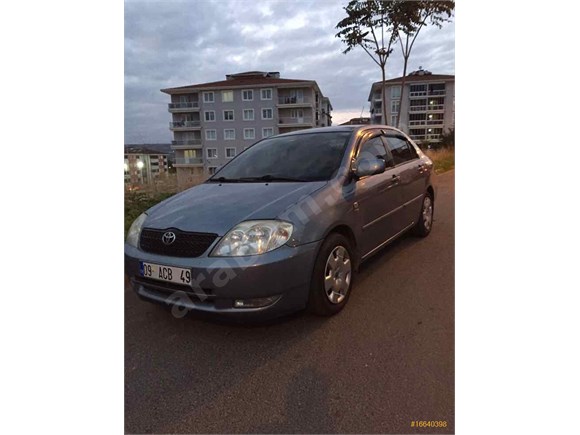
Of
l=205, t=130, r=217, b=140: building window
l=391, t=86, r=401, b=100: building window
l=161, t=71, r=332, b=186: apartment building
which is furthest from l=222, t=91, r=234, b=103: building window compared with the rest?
l=391, t=86, r=401, b=100: building window

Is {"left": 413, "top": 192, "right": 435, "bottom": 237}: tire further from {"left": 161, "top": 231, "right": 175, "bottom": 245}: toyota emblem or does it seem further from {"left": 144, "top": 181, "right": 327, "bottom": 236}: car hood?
{"left": 161, "top": 231, "right": 175, "bottom": 245}: toyota emblem

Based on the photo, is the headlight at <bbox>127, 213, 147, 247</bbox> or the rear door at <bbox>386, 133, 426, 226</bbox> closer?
the headlight at <bbox>127, 213, 147, 247</bbox>

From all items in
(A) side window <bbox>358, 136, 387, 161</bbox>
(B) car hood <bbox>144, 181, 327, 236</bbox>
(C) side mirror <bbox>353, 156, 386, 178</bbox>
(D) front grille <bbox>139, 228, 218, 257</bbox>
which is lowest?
(D) front grille <bbox>139, 228, 218, 257</bbox>

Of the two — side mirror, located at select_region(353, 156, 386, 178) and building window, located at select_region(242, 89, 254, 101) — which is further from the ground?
building window, located at select_region(242, 89, 254, 101)

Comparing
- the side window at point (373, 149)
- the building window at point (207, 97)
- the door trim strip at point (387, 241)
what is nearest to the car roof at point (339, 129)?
the side window at point (373, 149)

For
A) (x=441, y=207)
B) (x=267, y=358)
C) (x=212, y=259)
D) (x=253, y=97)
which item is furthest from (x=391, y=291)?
(x=253, y=97)

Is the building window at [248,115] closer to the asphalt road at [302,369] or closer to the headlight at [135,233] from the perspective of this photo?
the headlight at [135,233]
